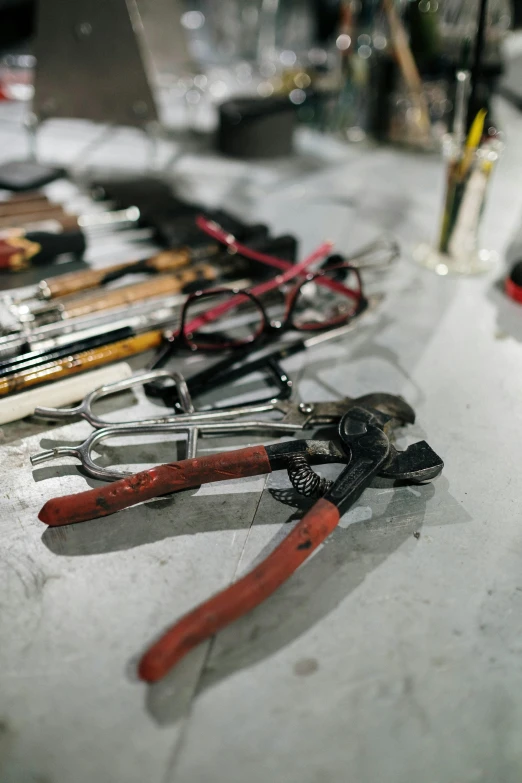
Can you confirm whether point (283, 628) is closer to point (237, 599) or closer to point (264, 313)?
point (237, 599)

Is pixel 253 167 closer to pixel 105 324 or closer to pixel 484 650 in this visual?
pixel 105 324

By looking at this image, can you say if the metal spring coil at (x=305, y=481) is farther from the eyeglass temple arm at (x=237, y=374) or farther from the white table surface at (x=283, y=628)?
the eyeglass temple arm at (x=237, y=374)

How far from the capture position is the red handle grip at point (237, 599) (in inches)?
24.0

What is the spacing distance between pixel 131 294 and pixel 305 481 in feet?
2.00

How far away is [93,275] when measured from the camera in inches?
49.9

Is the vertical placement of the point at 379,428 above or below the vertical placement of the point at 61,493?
above

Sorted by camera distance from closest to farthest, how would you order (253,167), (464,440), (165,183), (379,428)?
(379,428) < (464,440) < (165,183) < (253,167)

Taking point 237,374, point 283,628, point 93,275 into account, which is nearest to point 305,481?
point 283,628

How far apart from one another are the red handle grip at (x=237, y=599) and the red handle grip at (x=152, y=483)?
123 millimetres

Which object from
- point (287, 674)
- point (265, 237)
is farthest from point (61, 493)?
point (265, 237)

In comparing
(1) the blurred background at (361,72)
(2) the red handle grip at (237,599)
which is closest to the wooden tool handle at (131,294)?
(2) the red handle grip at (237,599)

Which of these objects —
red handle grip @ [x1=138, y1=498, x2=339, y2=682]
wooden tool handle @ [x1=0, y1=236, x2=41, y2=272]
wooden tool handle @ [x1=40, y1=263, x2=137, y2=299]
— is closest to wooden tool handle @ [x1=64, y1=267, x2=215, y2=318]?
wooden tool handle @ [x1=40, y1=263, x2=137, y2=299]

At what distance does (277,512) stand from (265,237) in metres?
0.78

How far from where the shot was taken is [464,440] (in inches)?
38.5
